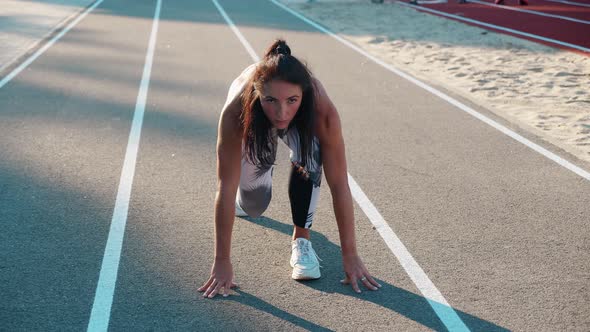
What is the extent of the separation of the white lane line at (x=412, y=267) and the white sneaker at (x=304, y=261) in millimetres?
600

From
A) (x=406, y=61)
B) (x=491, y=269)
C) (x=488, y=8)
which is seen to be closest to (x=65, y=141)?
(x=491, y=269)

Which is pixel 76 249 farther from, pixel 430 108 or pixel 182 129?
pixel 430 108

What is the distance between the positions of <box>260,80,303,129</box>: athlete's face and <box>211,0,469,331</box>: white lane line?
4.52 ft

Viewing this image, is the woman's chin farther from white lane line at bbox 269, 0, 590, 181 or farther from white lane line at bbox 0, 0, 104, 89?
white lane line at bbox 0, 0, 104, 89

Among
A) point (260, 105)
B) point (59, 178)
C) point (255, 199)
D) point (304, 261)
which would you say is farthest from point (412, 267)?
point (59, 178)

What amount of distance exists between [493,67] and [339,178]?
8.47 meters

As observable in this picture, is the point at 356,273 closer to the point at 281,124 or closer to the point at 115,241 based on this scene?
the point at 281,124

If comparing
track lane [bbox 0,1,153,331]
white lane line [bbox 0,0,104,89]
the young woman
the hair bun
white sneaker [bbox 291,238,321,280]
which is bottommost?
white lane line [bbox 0,0,104,89]

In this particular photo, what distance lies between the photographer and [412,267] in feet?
15.0

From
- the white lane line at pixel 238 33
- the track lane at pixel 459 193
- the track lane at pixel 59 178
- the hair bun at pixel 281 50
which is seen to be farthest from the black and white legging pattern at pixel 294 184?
the white lane line at pixel 238 33

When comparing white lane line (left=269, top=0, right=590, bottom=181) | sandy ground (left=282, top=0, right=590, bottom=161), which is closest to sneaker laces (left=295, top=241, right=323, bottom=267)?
white lane line (left=269, top=0, right=590, bottom=181)

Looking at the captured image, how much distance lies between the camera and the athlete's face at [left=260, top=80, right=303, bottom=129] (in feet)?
11.8

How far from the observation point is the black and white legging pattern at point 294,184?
417cm

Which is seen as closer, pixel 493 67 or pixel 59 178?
pixel 59 178
